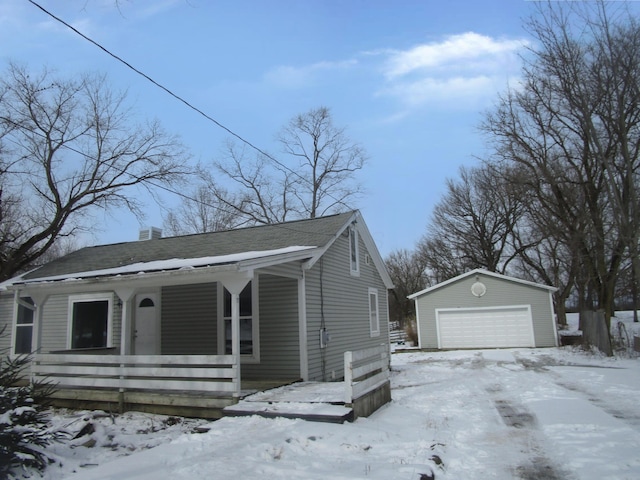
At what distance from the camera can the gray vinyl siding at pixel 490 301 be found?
22.2 metres

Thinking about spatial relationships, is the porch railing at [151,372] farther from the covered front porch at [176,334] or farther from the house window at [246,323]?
the house window at [246,323]

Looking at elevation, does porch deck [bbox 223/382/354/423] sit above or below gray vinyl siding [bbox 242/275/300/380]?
below

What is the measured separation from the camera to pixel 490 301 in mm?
23062

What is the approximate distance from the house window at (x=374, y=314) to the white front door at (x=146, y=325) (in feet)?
21.3

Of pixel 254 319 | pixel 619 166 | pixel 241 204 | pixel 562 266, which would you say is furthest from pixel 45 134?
A: pixel 562 266

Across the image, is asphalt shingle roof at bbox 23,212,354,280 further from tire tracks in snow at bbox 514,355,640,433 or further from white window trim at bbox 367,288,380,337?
tire tracks in snow at bbox 514,355,640,433

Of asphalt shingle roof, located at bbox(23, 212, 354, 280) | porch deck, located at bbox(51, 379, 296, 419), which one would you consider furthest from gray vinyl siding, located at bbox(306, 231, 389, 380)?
porch deck, located at bbox(51, 379, 296, 419)

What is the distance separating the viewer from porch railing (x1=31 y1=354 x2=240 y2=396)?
7.34 meters

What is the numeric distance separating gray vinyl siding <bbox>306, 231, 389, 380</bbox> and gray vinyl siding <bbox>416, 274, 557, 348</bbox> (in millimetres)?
9594

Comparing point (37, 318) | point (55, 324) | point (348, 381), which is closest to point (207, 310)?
point (37, 318)

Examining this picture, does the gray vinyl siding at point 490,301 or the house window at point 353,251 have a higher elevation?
the house window at point 353,251

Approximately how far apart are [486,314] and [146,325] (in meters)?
17.4

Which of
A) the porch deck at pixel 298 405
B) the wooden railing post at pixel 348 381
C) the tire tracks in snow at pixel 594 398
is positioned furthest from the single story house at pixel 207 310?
the tire tracks in snow at pixel 594 398

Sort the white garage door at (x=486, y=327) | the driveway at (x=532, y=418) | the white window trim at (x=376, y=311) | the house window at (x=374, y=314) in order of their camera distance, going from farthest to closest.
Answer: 1. the white garage door at (x=486, y=327)
2. the house window at (x=374, y=314)
3. the white window trim at (x=376, y=311)
4. the driveway at (x=532, y=418)
